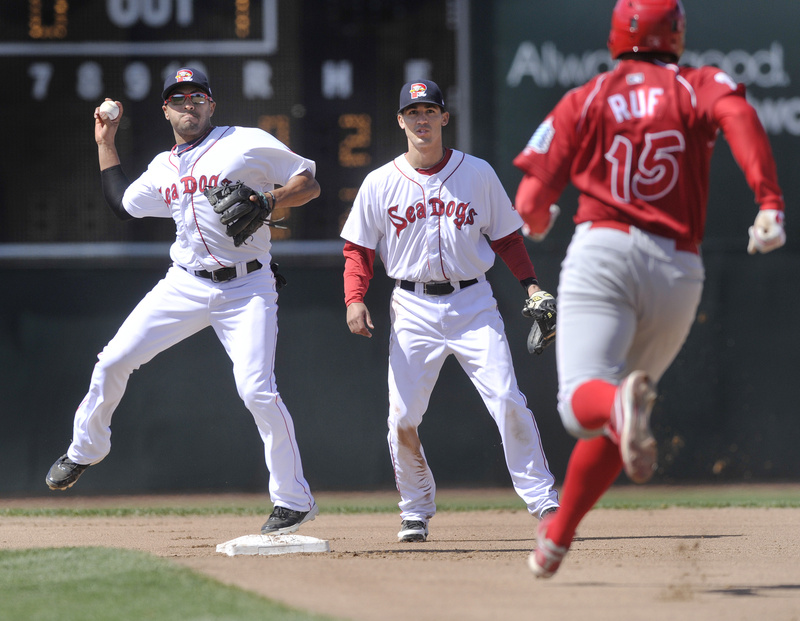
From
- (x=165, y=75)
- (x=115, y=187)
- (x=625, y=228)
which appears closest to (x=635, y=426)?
(x=625, y=228)

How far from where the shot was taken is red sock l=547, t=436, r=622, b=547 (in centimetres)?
295

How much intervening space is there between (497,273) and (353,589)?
366 cm

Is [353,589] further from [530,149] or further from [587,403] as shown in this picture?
[530,149]

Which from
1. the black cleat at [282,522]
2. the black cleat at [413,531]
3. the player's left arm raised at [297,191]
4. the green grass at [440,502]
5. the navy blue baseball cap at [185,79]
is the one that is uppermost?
the navy blue baseball cap at [185,79]

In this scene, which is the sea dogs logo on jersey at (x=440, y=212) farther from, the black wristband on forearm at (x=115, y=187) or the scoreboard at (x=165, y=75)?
the scoreboard at (x=165, y=75)

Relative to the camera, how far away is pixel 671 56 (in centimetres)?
300

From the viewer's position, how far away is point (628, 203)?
2.87 metres

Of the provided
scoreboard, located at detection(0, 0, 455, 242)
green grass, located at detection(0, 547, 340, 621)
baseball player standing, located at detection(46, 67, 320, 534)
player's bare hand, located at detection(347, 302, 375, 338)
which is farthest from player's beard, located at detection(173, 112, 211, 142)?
scoreboard, located at detection(0, 0, 455, 242)

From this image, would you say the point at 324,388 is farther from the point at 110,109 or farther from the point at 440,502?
the point at 110,109

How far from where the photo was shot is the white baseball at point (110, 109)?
4.41m

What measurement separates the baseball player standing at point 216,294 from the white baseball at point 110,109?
274mm

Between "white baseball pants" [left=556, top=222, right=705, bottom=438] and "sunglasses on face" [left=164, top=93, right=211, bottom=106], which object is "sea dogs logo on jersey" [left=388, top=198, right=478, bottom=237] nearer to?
"sunglasses on face" [left=164, top=93, right=211, bottom=106]

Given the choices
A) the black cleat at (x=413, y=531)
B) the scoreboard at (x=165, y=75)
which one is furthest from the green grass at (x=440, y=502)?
the scoreboard at (x=165, y=75)

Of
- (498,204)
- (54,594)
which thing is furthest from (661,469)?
(54,594)
